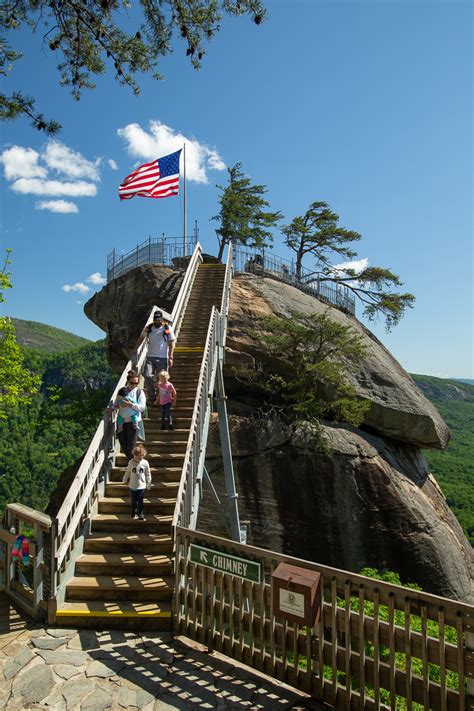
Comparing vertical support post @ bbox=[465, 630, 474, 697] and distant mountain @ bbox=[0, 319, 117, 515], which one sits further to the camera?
distant mountain @ bbox=[0, 319, 117, 515]

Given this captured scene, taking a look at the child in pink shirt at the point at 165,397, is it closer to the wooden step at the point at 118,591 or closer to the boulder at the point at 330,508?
the wooden step at the point at 118,591

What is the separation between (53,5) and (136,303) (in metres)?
14.3

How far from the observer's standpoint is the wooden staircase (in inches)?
234

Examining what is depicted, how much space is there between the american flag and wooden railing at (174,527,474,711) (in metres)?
16.6

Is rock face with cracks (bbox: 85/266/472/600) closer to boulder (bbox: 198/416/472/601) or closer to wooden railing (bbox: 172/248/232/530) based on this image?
boulder (bbox: 198/416/472/601)

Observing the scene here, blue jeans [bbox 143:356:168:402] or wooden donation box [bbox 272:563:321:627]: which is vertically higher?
blue jeans [bbox 143:356:168:402]

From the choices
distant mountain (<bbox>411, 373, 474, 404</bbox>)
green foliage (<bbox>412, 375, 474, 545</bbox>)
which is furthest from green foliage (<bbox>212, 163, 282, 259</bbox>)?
distant mountain (<bbox>411, 373, 474, 404</bbox>)

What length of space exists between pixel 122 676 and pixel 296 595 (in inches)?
80.6

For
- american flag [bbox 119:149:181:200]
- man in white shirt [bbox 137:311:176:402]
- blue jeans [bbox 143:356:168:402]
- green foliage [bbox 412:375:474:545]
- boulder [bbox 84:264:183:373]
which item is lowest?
green foliage [bbox 412:375:474:545]

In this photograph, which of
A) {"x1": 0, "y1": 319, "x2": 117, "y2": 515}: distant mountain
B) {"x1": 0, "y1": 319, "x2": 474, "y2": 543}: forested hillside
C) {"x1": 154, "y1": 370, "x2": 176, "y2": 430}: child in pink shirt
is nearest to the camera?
{"x1": 154, "y1": 370, "x2": 176, "y2": 430}: child in pink shirt

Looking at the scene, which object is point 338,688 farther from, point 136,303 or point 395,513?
point 136,303

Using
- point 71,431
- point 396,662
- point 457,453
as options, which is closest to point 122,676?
point 396,662

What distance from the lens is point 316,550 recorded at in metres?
15.6

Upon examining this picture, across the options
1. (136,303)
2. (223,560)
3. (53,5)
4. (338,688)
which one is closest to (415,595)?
(338,688)
